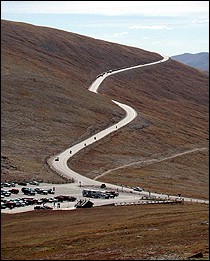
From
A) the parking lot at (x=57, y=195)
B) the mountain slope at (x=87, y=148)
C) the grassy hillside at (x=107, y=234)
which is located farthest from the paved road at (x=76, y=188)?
the grassy hillside at (x=107, y=234)

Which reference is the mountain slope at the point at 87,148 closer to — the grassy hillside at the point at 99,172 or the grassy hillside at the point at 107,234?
the grassy hillside at the point at 99,172

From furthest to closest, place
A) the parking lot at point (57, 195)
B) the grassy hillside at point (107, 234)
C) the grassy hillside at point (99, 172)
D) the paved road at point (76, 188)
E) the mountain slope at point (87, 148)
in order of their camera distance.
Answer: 1. the mountain slope at point (87, 148)
2. the paved road at point (76, 188)
3. the parking lot at point (57, 195)
4. the grassy hillside at point (99, 172)
5. the grassy hillside at point (107, 234)

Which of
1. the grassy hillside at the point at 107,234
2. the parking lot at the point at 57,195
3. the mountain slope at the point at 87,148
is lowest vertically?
the grassy hillside at the point at 107,234

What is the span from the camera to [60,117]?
175 metres

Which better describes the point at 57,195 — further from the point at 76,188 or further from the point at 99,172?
the point at 99,172

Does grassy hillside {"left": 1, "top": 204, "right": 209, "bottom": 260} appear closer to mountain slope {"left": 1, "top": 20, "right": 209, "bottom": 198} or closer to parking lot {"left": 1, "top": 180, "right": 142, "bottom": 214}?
parking lot {"left": 1, "top": 180, "right": 142, "bottom": 214}

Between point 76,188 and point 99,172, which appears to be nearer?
point 76,188

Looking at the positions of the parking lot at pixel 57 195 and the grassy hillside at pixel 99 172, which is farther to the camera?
the parking lot at pixel 57 195

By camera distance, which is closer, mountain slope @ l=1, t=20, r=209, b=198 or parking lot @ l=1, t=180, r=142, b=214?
parking lot @ l=1, t=180, r=142, b=214

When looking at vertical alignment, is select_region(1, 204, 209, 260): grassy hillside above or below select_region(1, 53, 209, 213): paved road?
below

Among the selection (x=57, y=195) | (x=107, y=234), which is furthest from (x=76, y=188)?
(x=107, y=234)

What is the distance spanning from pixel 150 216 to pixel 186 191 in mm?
45880

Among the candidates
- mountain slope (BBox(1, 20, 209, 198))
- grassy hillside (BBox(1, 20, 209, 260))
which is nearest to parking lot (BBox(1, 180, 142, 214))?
grassy hillside (BBox(1, 20, 209, 260))

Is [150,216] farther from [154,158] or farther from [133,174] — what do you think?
[154,158]
